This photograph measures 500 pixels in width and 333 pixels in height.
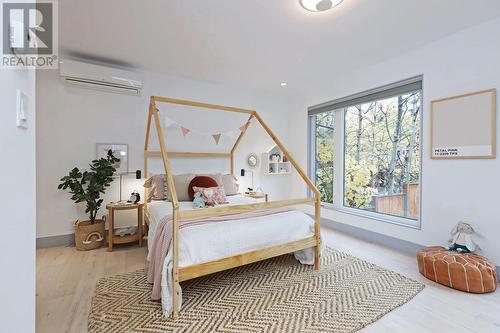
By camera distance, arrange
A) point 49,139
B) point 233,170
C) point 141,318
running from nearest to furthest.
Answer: point 141,318 → point 49,139 → point 233,170

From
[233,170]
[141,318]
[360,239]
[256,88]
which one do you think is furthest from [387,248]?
[256,88]

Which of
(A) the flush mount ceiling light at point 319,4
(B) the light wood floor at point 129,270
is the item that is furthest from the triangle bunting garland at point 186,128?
(B) the light wood floor at point 129,270

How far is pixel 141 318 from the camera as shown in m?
1.72

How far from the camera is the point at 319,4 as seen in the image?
2.01m

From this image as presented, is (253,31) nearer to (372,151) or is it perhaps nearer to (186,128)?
(186,128)

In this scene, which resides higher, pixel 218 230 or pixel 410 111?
pixel 410 111

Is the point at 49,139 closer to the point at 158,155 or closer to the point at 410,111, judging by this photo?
the point at 158,155

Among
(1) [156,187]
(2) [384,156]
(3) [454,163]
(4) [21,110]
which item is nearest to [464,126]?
(3) [454,163]

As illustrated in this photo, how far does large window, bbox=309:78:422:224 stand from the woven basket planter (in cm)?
358

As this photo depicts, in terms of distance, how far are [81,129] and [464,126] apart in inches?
182

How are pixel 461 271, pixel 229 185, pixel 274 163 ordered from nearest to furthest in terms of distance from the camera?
pixel 461 271 < pixel 229 185 < pixel 274 163

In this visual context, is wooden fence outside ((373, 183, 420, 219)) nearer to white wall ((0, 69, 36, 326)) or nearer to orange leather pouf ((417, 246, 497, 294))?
orange leather pouf ((417, 246, 497, 294))

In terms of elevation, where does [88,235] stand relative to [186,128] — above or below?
below

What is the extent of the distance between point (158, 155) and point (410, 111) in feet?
11.9
